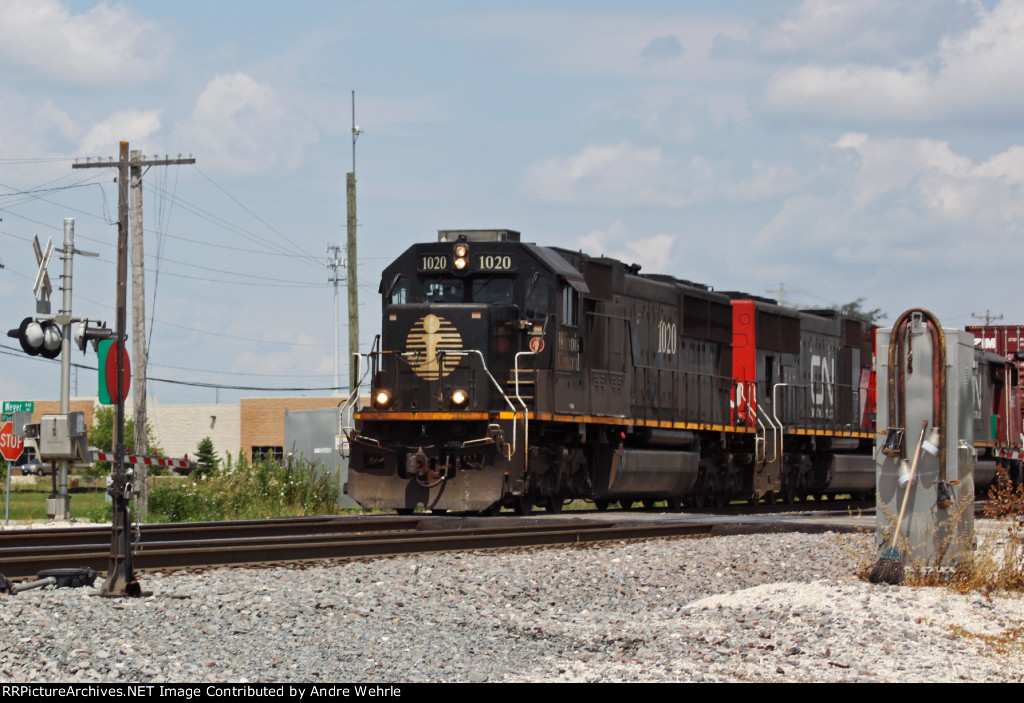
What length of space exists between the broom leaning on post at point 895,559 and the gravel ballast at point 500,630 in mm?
209

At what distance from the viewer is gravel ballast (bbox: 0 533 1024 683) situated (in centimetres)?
648

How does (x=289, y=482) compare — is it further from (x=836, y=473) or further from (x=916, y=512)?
(x=916, y=512)

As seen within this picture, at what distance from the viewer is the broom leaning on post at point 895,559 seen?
9.30 meters

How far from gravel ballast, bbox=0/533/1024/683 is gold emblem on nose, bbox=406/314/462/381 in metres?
6.86

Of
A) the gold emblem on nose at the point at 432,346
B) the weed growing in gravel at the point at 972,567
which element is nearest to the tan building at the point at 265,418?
the gold emblem on nose at the point at 432,346

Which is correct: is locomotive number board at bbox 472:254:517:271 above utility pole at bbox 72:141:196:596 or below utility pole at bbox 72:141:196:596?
above

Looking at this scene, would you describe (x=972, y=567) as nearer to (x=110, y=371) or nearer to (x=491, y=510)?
(x=491, y=510)

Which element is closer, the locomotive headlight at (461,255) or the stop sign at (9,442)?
the locomotive headlight at (461,255)

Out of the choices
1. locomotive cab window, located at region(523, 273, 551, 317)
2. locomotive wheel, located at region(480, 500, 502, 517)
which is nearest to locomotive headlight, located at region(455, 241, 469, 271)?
locomotive cab window, located at region(523, 273, 551, 317)

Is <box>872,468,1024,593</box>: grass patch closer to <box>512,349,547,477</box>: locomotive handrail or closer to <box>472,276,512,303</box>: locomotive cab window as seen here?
<box>512,349,547,477</box>: locomotive handrail

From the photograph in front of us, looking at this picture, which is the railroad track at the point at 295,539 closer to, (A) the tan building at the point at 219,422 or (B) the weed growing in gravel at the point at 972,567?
(B) the weed growing in gravel at the point at 972,567

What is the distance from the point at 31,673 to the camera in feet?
19.8

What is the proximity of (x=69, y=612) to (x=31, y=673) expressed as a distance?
1.62 meters

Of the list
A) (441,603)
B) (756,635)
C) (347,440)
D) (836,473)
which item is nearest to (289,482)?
(347,440)
